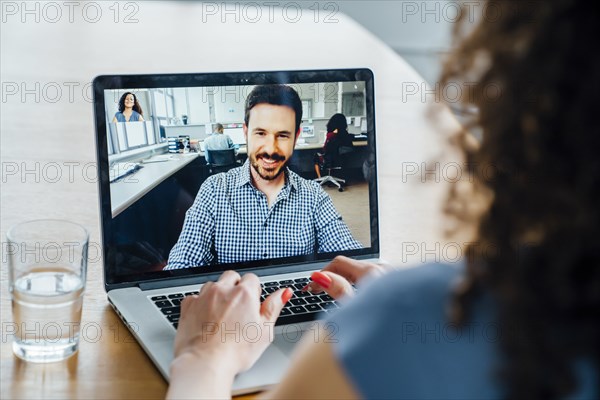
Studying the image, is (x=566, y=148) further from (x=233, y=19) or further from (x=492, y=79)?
(x=233, y=19)

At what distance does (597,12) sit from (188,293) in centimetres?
79

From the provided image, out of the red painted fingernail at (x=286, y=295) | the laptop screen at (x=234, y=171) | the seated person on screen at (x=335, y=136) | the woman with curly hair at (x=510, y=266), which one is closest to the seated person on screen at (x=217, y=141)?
the laptop screen at (x=234, y=171)

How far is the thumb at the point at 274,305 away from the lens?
3.22ft

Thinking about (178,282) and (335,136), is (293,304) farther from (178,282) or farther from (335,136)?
(335,136)

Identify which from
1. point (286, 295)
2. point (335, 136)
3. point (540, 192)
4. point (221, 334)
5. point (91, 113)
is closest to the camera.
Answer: point (540, 192)

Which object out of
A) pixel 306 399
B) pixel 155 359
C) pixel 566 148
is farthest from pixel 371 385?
pixel 155 359

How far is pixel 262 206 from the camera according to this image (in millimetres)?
1171

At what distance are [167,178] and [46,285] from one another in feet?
0.75

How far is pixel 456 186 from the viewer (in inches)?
19.4

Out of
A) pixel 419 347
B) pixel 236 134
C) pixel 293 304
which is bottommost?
pixel 293 304

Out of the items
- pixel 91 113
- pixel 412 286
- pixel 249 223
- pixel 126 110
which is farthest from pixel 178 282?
pixel 91 113

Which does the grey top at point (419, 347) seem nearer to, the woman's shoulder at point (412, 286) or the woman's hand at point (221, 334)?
the woman's shoulder at point (412, 286)

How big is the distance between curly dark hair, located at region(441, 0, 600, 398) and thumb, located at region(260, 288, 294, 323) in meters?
0.55

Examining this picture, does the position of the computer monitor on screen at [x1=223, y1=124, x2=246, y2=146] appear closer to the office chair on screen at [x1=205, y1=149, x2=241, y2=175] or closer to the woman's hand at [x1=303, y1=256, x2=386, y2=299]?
the office chair on screen at [x1=205, y1=149, x2=241, y2=175]
